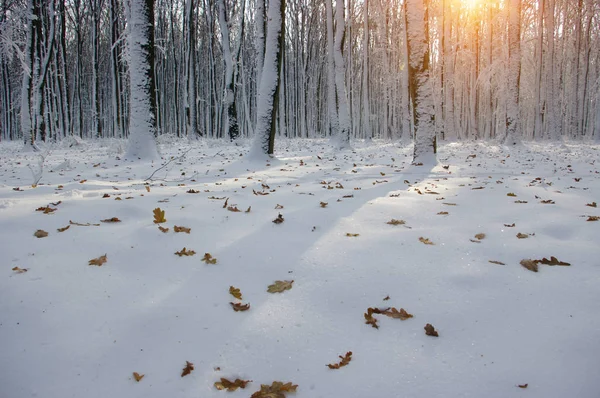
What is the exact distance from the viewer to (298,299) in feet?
6.93

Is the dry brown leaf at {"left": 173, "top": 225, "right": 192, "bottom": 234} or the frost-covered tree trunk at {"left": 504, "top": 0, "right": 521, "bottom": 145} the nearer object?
the dry brown leaf at {"left": 173, "top": 225, "right": 192, "bottom": 234}

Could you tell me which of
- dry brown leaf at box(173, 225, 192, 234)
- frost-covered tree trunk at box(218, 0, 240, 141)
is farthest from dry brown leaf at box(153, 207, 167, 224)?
frost-covered tree trunk at box(218, 0, 240, 141)

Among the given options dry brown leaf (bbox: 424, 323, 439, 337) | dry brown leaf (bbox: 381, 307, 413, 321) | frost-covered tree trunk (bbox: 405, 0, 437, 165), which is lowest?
dry brown leaf (bbox: 424, 323, 439, 337)

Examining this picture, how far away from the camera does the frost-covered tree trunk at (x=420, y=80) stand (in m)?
7.08

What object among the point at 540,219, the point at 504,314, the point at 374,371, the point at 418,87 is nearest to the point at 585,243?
the point at 540,219

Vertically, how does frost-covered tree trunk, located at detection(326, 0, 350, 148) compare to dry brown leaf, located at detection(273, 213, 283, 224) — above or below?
above

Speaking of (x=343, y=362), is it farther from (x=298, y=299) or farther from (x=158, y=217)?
(x=158, y=217)

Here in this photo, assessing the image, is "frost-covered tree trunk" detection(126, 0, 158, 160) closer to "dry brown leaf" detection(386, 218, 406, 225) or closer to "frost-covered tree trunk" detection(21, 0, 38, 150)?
"dry brown leaf" detection(386, 218, 406, 225)

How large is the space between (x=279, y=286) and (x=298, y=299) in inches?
6.9

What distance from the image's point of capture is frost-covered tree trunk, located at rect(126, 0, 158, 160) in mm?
7594

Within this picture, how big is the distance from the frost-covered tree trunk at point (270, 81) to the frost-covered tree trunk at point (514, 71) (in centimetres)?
861

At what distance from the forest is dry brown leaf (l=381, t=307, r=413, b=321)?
6102 mm

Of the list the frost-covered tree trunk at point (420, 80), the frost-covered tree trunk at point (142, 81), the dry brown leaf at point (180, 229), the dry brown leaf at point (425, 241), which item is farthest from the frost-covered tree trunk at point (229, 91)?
the dry brown leaf at point (425, 241)

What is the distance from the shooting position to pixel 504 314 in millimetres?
1969
